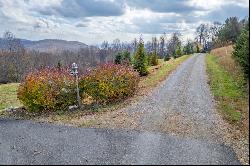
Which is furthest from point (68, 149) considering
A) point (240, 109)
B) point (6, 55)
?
point (6, 55)

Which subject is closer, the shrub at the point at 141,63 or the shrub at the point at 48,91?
the shrub at the point at 48,91

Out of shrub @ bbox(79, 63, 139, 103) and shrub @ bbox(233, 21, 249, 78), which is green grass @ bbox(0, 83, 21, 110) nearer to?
shrub @ bbox(79, 63, 139, 103)

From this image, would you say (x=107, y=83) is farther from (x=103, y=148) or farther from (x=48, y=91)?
(x=103, y=148)

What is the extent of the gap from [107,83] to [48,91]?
3.36 metres

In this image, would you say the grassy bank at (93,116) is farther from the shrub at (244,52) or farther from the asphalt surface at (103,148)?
the shrub at (244,52)

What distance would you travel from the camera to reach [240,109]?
16953 millimetres

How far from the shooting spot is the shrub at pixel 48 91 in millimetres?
18906

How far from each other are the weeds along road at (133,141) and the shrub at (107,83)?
2212mm

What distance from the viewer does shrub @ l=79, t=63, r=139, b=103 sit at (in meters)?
19.8

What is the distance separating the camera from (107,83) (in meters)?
20.2

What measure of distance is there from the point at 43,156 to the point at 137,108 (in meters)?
7.89

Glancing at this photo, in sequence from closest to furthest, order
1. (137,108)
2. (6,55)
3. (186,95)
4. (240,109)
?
(240,109) → (137,108) → (186,95) → (6,55)

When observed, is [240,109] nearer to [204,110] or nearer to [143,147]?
[204,110]

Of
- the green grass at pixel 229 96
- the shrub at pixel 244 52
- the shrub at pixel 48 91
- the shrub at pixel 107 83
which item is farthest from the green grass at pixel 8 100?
the shrub at pixel 244 52
